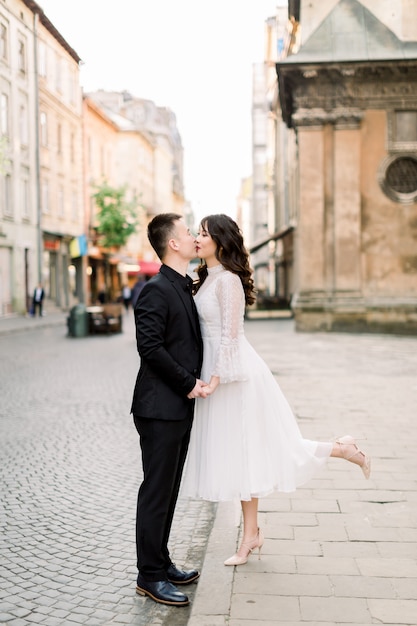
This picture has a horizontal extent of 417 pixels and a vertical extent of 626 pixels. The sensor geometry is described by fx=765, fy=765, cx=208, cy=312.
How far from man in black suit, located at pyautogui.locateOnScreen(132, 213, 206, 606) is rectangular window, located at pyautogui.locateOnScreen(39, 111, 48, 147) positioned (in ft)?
115

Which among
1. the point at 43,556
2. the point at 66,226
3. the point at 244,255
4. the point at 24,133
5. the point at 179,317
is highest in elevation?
the point at 24,133

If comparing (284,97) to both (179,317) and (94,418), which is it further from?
(179,317)

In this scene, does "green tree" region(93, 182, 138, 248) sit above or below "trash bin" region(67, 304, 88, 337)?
above

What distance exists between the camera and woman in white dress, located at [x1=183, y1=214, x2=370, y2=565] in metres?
3.90

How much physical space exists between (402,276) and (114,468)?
50.2 ft

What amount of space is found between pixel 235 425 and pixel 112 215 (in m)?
45.2

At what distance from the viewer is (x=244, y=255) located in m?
3.96

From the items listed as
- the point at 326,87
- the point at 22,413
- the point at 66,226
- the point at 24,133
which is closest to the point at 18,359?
the point at 22,413

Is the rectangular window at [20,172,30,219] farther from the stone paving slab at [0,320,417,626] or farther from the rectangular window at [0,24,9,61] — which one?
the stone paving slab at [0,320,417,626]

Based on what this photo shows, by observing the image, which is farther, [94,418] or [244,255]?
[94,418]

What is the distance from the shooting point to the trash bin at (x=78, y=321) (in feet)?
72.2

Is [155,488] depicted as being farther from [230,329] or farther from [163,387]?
[230,329]

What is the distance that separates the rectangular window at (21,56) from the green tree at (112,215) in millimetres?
16039

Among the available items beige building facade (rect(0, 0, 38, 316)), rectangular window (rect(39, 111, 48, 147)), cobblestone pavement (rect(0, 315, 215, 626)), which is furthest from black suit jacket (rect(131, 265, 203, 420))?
rectangular window (rect(39, 111, 48, 147))
